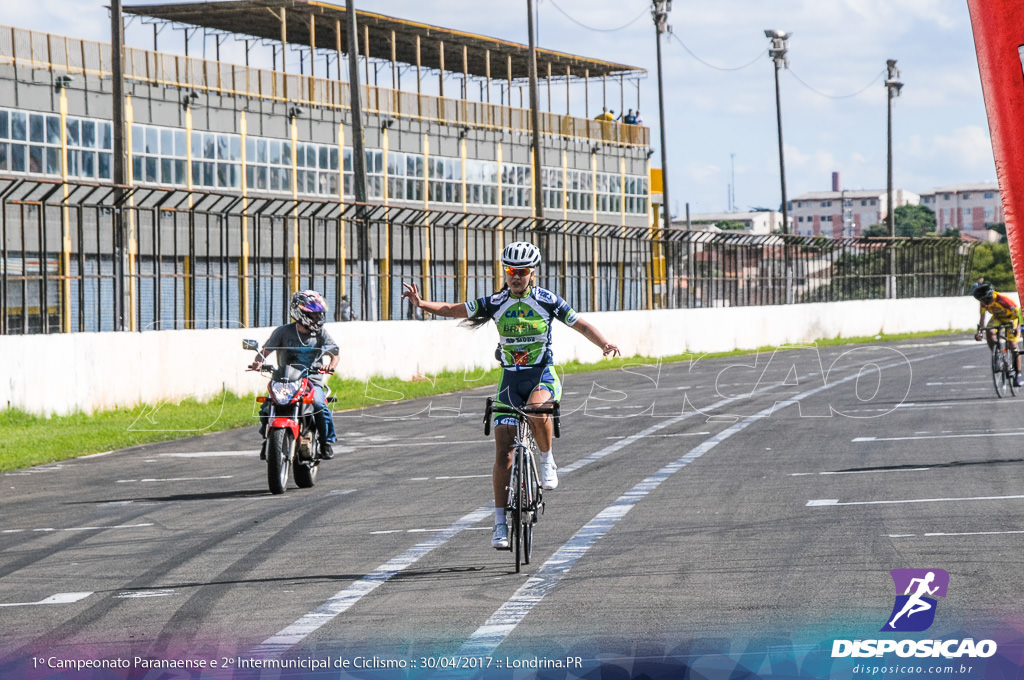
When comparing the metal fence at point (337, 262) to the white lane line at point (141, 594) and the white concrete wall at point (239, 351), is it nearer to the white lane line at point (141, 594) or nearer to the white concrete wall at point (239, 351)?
the white concrete wall at point (239, 351)

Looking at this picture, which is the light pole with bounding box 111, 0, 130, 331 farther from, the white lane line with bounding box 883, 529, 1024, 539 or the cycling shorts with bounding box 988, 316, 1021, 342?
the white lane line with bounding box 883, 529, 1024, 539

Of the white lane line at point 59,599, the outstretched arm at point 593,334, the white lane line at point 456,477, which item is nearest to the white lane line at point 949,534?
the outstretched arm at point 593,334

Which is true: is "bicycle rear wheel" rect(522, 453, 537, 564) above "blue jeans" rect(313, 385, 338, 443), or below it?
below

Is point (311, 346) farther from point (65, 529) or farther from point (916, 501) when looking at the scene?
point (916, 501)

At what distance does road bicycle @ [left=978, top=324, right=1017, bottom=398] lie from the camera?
22.5 metres

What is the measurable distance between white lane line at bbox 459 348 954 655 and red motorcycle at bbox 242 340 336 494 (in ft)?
9.15

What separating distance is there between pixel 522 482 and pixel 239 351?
17.5 meters

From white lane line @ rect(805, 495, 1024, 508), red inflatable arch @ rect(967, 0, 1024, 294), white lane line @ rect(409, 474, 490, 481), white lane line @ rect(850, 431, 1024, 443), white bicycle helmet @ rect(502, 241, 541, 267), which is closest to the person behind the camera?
red inflatable arch @ rect(967, 0, 1024, 294)

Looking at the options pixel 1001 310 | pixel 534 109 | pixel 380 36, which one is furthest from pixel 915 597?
pixel 380 36

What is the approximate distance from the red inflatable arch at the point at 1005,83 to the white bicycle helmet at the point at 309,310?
35.9 feet

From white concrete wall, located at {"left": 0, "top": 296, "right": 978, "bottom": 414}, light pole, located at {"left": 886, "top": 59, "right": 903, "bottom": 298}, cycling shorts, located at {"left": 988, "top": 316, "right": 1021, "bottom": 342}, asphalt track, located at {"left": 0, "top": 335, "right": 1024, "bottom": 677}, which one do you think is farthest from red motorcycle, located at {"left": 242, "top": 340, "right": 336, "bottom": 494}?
light pole, located at {"left": 886, "top": 59, "right": 903, "bottom": 298}

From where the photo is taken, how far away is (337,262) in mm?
32094

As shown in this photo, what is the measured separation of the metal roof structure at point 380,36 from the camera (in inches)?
2381

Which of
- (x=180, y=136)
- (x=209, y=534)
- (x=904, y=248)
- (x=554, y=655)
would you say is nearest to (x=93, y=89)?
(x=180, y=136)
